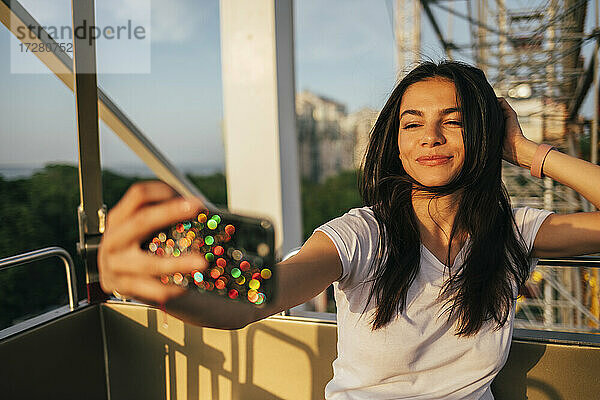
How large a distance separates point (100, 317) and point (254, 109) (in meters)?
1.26

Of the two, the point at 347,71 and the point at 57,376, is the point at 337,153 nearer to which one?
the point at 347,71

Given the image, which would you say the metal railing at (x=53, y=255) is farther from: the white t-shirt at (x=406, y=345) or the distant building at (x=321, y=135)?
the distant building at (x=321, y=135)

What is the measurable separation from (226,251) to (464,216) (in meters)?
0.78

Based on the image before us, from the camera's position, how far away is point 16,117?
260 cm

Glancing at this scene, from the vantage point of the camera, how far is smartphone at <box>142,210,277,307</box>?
21.5 inches

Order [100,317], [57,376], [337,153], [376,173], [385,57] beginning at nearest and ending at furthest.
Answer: [376,173]
[57,376]
[100,317]
[385,57]
[337,153]

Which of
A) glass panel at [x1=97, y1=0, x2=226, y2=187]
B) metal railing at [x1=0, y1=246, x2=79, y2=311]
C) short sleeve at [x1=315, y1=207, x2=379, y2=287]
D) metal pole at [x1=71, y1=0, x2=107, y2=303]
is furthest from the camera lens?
glass panel at [x1=97, y1=0, x2=226, y2=187]

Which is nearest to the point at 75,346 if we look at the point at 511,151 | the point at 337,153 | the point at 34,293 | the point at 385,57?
the point at 511,151

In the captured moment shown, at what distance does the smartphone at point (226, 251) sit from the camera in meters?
0.55

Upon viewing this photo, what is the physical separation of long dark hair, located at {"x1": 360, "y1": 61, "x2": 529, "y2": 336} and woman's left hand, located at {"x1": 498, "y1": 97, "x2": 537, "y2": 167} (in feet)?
0.17

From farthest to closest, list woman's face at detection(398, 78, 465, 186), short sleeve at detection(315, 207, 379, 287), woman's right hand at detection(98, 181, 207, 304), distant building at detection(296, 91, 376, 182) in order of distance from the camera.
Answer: distant building at detection(296, 91, 376, 182), woman's face at detection(398, 78, 465, 186), short sleeve at detection(315, 207, 379, 287), woman's right hand at detection(98, 181, 207, 304)

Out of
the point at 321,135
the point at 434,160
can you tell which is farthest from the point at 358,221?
the point at 321,135

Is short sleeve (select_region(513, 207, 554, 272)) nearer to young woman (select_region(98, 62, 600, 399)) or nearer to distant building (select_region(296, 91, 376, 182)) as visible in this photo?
young woman (select_region(98, 62, 600, 399))

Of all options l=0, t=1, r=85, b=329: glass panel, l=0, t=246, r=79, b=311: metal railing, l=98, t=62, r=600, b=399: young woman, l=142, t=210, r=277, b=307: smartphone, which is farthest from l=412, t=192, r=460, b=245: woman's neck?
l=0, t=1, r=85, b=329: glass panel
